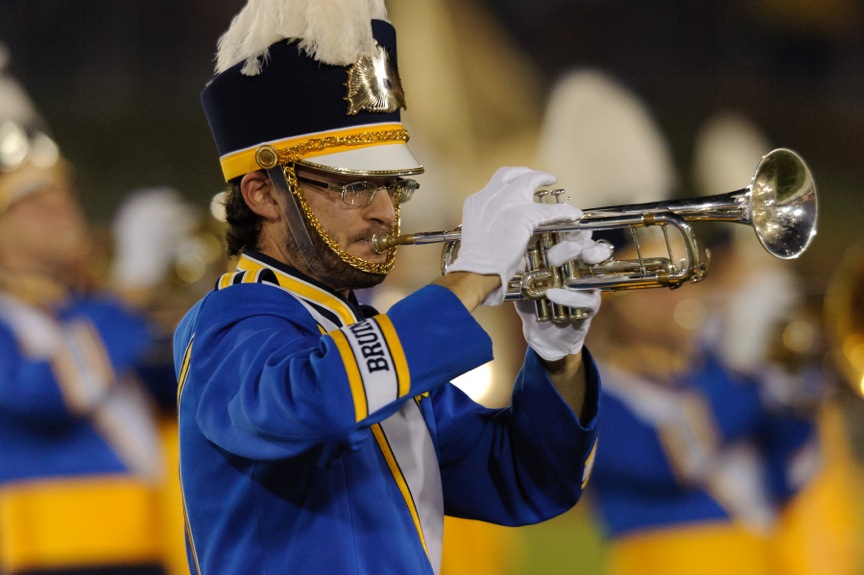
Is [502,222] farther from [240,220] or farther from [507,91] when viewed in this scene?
[507,91]

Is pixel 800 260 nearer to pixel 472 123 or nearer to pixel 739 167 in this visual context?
pixel 739 167

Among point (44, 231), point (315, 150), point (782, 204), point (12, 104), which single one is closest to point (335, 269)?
point (315, 150)

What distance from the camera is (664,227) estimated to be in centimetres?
197

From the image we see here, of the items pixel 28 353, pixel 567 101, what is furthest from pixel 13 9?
pixel 567 101

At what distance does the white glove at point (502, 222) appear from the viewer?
1740 mm

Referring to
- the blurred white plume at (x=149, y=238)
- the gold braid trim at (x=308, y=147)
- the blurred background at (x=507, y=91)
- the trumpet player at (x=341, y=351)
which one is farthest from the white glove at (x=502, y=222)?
the blurred white plume at (x=149, y=238)

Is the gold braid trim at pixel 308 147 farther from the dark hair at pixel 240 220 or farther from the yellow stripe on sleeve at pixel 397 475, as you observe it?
the yellow stripe on sleeve at pixel 397 475

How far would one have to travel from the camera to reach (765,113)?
28.7ft

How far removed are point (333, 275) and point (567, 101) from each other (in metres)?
3.74

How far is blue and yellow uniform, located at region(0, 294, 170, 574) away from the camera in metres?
4.80

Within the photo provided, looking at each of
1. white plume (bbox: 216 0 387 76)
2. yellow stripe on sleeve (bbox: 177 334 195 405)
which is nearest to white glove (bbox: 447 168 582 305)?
white plume (bbox: 216 0 387 76)

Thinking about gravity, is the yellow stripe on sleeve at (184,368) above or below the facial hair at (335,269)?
below

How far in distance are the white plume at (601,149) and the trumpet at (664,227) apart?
3.00 meters

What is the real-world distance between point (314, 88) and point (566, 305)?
0.54 metres
